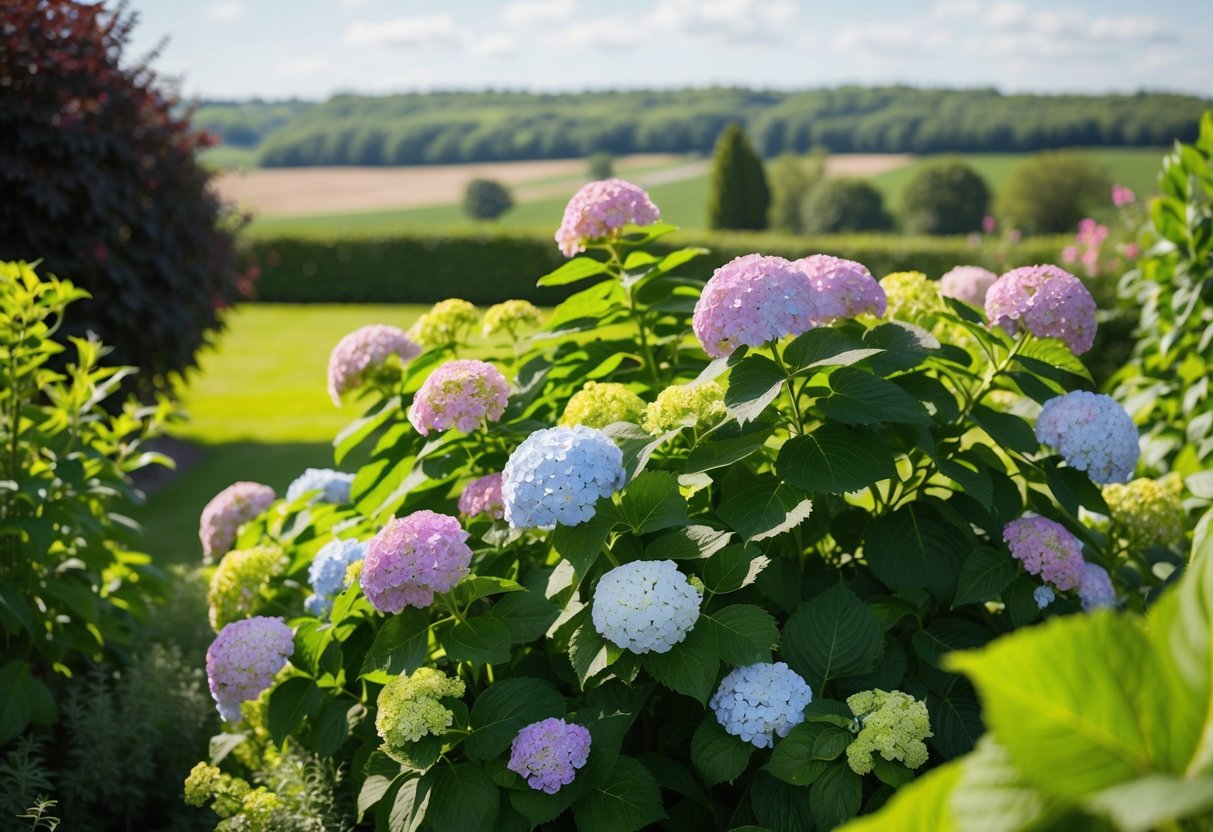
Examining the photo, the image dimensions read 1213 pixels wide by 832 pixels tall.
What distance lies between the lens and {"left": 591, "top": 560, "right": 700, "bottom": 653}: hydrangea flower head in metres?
1.81

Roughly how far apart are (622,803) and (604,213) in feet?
4.53

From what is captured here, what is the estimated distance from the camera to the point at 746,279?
1.97m

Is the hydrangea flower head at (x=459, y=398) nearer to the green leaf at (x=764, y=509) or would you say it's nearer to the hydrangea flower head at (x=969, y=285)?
the green leaf at (x=764, y=509)

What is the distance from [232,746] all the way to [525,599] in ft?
3.50

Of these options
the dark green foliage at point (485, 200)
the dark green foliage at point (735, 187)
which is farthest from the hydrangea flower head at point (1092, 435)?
the dark green foliage at point (485, 200)

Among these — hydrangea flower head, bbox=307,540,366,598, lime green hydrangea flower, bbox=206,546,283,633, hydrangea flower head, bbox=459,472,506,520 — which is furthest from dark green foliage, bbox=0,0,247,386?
hydrangea flower head, bbox=459,472,506,520

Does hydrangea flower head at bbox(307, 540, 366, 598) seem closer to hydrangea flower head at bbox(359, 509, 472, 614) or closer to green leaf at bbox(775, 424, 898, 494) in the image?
hydrangea flower head at bbox(359, 509, 472, 614)

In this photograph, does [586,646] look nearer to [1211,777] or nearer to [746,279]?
[746,279]

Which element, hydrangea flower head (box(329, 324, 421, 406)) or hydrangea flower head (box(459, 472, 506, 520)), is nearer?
hydrangea flower head (box(459, 472, 506, 520))

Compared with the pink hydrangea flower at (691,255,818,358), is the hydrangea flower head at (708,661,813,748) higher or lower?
lower

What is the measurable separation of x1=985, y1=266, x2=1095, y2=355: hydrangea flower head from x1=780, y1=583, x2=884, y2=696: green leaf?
2.48 feet

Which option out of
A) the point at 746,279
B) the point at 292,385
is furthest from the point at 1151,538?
the point at 292,385

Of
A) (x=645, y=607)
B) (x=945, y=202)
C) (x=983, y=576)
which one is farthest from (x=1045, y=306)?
(x=945, y=202)

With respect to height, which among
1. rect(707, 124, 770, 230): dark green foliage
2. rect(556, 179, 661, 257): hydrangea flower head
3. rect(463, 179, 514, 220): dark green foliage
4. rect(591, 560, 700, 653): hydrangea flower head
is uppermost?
rect(556, 179, 661, 257): hydrangea flower head
